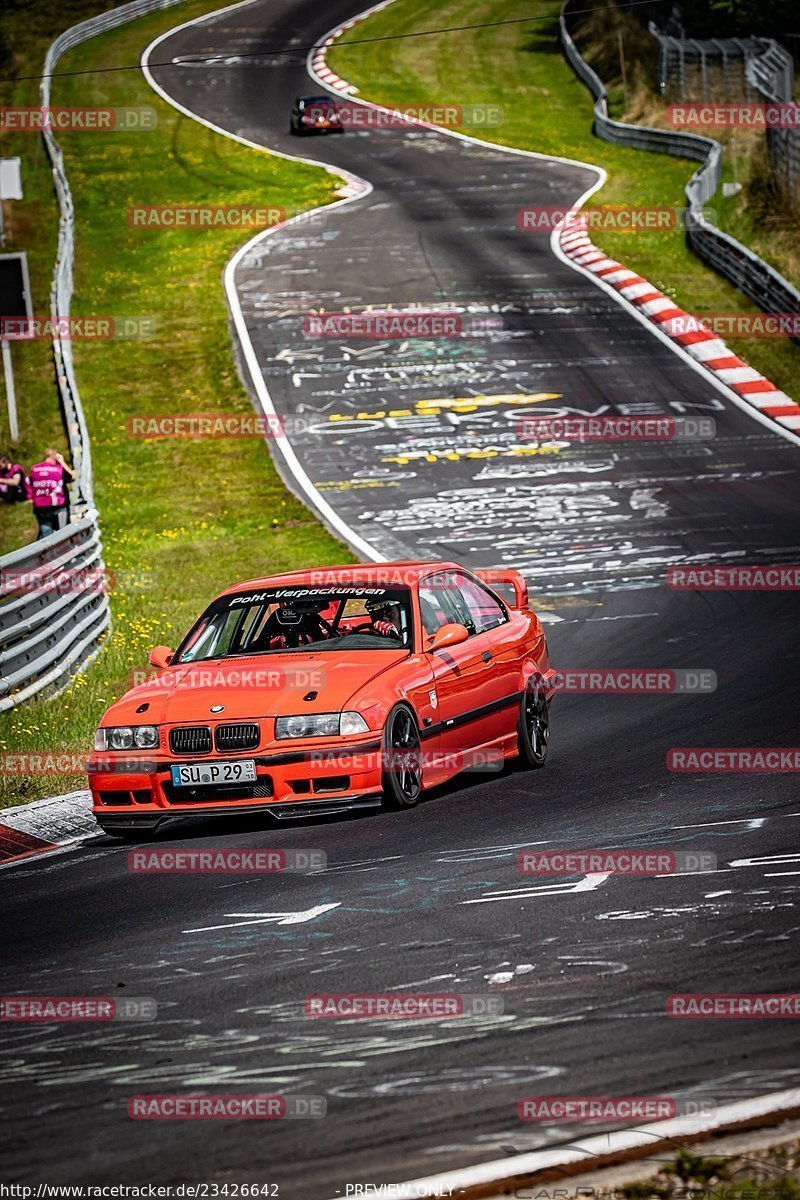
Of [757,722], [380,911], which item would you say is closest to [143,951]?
[380,911]

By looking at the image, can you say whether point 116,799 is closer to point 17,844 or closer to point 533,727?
point 17,844

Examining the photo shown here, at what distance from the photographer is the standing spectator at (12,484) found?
985 inches

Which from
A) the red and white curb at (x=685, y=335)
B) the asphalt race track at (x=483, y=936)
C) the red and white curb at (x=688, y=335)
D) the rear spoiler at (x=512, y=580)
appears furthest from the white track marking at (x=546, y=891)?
the red and white curb at (x=688, y=335)

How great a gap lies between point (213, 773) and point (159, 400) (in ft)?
68.5

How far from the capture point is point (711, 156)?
3753 centimetres

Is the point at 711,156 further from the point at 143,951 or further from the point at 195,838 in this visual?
the point at 143,951

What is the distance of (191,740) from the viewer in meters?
9.27

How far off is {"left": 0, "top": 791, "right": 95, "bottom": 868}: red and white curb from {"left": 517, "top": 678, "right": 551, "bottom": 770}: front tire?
2.70m

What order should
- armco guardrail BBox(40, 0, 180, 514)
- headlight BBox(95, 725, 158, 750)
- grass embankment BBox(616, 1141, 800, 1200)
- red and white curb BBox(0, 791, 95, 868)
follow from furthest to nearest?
armco guardrail BBox(40, 0, 180, 514) < red and white curb BBox(0, 791, 95, 868) < headlight BBox(95, 725, 158, 750) < grass embankment BBox(616, 1141, 800, 1200)

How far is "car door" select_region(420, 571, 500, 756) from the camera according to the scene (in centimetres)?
1013

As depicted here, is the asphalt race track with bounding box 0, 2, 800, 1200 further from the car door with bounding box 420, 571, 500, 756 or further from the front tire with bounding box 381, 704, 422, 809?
the car door with bounding box 420, 571, 500, 756

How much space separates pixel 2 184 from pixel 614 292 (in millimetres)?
12047

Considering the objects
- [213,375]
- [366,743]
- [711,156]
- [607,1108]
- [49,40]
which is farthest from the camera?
[49,40]

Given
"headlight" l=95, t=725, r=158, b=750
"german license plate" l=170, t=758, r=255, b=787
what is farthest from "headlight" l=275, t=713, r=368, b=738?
"headlight" l=95, t=725, r=158, b=750
